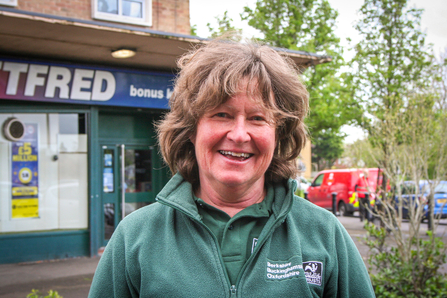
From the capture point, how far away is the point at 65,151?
772cm

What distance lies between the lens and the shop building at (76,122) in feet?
22.4

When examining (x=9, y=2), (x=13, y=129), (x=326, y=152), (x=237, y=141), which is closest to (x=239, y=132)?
(x=237, y=141)

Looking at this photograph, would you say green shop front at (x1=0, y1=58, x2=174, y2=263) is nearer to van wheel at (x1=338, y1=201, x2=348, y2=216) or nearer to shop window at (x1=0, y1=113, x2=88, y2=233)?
shop window at (x1=0, y1=113, x2=88, y2=233)

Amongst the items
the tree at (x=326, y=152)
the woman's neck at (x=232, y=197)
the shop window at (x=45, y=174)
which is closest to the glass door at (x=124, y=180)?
the shop window at (x=45, y=174)

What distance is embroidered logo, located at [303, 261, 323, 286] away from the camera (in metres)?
1.55

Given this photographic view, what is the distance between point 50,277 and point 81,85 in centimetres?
342

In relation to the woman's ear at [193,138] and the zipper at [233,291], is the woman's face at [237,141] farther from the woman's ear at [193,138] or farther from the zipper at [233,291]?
the zipper at [233,291]

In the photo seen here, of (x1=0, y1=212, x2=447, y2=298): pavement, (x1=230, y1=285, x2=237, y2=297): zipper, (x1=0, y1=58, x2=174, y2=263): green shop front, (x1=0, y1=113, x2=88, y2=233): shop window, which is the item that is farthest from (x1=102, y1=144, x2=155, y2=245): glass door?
(x1=230, y1=285, x2=237, y2=297): zipper

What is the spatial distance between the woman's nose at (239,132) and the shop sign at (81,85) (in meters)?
5.28

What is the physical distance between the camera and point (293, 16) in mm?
13406

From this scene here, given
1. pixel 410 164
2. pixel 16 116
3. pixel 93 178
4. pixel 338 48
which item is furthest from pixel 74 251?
pixel 338 48

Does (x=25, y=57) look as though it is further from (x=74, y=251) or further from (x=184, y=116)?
(x=184, y=116)

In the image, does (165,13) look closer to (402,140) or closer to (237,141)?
(402,140)

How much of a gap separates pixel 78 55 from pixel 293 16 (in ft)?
28.4
